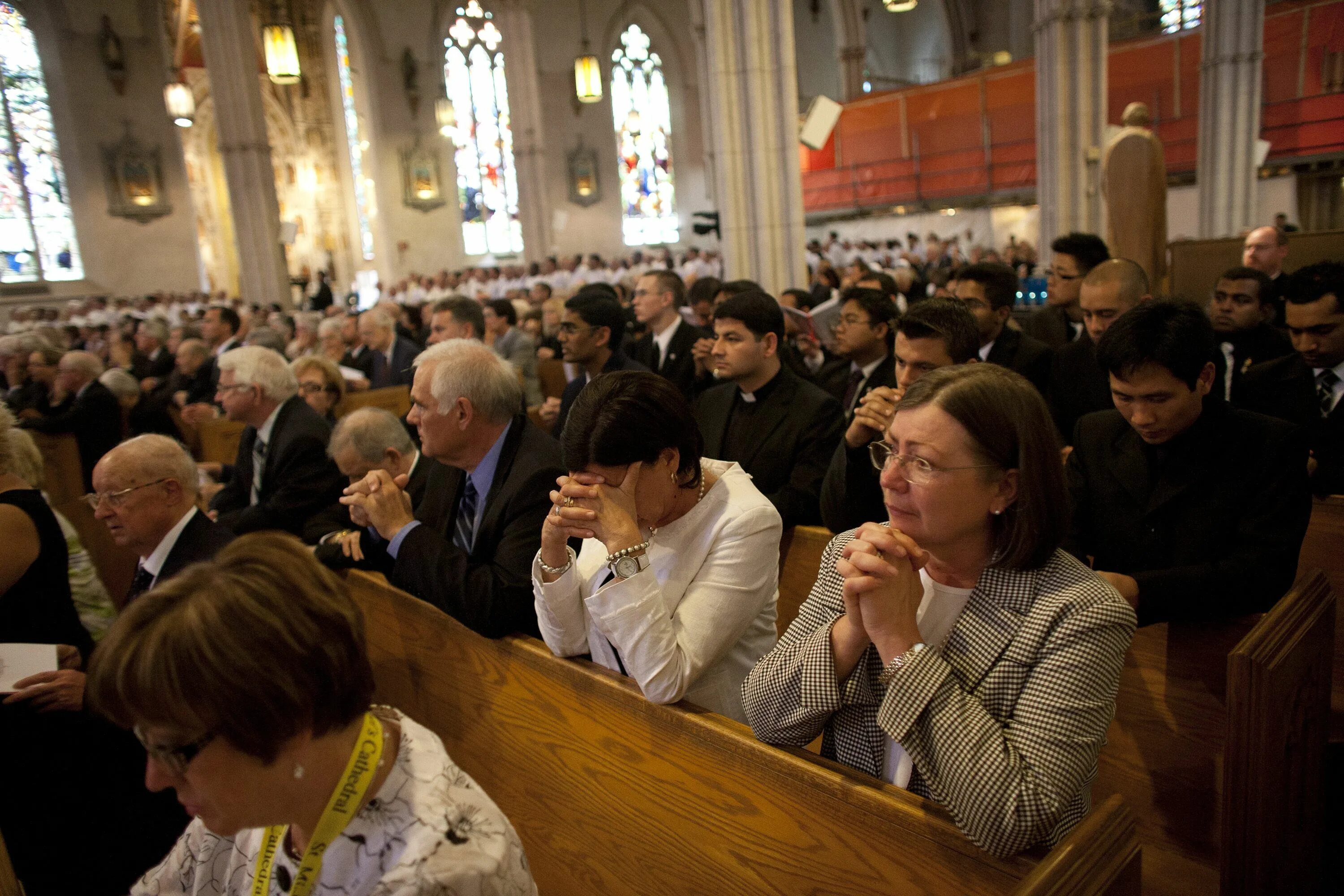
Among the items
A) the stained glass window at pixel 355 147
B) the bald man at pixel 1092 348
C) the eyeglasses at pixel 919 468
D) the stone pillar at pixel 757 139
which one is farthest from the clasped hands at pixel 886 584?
the stained glass window at pixel 355 147

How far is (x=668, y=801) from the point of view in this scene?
1910 mm

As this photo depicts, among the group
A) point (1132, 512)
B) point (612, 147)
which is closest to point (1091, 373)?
point (1132, 512)

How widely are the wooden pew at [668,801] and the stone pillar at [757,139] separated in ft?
21.3

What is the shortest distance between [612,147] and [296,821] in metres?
25.5

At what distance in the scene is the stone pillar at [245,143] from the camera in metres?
12.3

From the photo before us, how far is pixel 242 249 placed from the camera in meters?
13.1

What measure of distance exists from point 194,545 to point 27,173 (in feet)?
67.7

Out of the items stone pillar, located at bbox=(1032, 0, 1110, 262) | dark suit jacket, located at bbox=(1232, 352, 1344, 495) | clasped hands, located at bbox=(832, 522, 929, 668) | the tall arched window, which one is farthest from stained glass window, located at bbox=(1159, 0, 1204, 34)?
clasped hands, located at bbox=(832, 522, 929, 668)

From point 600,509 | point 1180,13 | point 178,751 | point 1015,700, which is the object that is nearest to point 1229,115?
point 600,509

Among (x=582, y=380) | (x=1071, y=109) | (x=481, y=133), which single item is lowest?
(x=582, y=380)

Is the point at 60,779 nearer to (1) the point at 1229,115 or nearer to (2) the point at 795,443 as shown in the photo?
(2) the point at 795,443

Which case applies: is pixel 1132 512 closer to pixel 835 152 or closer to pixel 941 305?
pixel 941 305

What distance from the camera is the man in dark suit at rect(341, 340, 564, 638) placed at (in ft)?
8.16

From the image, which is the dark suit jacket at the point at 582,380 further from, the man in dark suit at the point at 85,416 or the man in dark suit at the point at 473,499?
the man in dark suit at the point at 85,416
